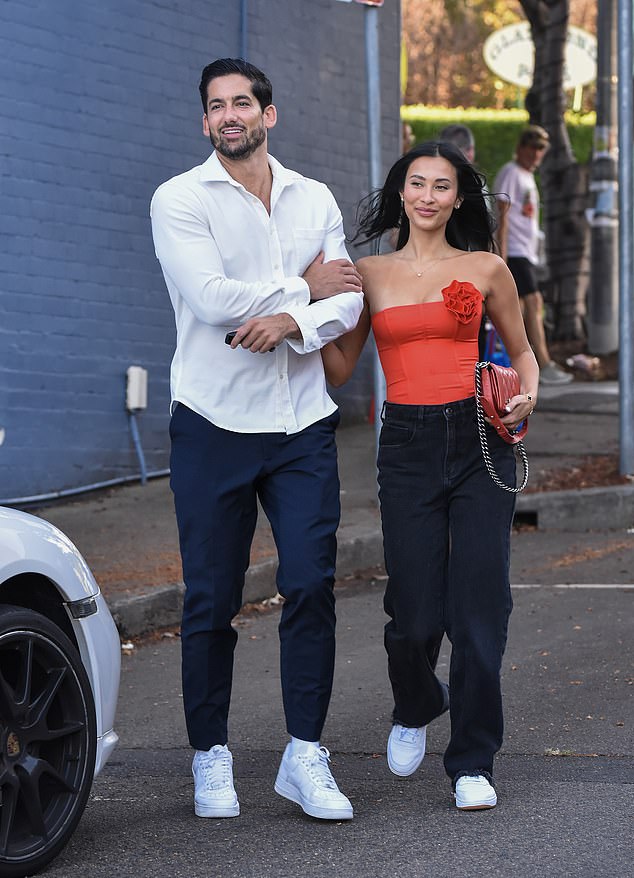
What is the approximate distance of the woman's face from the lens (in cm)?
463

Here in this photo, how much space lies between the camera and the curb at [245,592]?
709 centimetres

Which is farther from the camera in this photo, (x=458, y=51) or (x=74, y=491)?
(x=458, y=51)

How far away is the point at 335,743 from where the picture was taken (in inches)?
208

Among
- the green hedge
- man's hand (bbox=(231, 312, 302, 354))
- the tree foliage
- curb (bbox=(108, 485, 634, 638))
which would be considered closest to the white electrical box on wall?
curb (bbox=(108, 485, 634, 638))

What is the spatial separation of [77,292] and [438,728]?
502 cm

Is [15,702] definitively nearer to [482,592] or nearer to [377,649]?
[482,592]

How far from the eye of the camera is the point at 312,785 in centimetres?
435

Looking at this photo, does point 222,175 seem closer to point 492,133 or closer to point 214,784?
point 214,784

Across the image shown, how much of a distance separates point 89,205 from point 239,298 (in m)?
5.58

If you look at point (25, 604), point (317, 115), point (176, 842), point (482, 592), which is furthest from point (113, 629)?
point (317, 115)

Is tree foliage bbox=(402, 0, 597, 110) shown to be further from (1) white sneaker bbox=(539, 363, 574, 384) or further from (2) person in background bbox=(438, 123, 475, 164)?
(2) person in background bbox=(438, 123, 475, 164)

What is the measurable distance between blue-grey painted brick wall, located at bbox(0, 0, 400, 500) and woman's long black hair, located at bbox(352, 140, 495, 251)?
4.72 m

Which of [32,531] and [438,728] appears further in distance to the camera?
[438,728]

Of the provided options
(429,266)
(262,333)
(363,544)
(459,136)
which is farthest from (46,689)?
(459,136)
